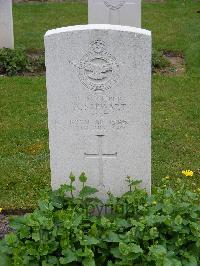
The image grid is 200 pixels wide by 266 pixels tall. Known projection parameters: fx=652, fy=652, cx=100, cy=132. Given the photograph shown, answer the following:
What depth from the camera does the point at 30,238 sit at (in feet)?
14.1

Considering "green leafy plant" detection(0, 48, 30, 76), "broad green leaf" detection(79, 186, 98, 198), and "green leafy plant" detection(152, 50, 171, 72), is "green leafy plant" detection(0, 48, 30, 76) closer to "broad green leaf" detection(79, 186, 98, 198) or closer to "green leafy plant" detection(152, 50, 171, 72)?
"green leafy plant" detection(152, 50, 171, 72)

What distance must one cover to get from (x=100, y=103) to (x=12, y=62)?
5534 mm

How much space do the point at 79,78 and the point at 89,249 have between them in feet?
4.03

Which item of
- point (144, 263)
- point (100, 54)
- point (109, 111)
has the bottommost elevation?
point (144, 263)

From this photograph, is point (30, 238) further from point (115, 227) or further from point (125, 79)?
point (125, 79)

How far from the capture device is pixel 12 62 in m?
9.91

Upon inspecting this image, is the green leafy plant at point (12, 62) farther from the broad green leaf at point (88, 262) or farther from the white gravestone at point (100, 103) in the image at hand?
the broad green leaf at point (88, 262)

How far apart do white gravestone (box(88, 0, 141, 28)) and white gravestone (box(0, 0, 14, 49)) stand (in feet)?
4.23

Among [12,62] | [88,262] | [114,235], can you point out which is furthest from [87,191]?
[12,62]

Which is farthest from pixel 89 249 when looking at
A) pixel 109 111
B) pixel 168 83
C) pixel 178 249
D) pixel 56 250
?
pixel 168 83

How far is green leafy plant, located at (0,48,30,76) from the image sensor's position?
9.88 metres

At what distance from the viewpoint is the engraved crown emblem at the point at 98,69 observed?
450cm

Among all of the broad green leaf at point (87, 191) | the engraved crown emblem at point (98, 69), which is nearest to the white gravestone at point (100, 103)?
the engraved crown emblem at point (98, 69)

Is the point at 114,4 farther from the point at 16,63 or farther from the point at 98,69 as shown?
the point at 98,69
